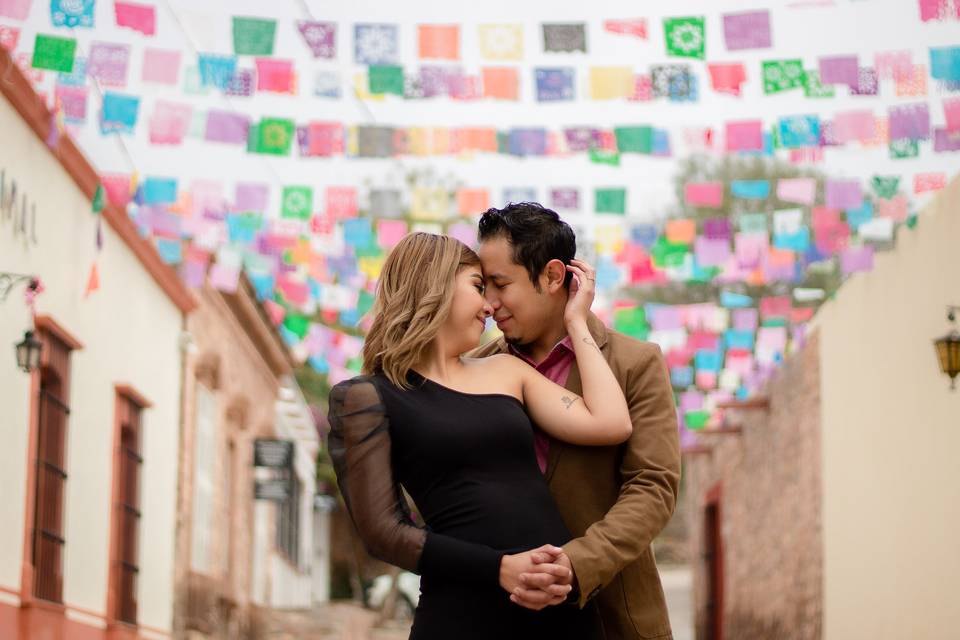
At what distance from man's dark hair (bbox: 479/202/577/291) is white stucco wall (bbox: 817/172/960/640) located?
690cm

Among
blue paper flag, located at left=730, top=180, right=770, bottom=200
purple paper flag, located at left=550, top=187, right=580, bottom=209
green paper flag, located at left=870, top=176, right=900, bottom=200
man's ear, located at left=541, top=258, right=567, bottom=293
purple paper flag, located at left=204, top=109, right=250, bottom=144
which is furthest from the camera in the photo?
purple paper flag, located at left=550, top=187, right=580, bottom=209

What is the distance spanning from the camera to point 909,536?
11.7m

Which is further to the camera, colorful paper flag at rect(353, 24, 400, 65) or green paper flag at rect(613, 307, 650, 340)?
green paper flag at rect(613, 307, 650, 340)

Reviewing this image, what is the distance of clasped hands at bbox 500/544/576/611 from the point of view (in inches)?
138

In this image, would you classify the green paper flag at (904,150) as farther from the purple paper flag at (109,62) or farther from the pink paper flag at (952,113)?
the purple paper flag at (109,62)

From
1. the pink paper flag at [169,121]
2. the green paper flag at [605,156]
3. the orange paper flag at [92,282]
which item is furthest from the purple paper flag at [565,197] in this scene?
the orange paper flag at [92,282]

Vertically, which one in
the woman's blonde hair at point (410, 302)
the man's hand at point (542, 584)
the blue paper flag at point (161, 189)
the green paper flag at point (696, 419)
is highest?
the blue paper flag at point (161, 189)

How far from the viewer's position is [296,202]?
12914mm

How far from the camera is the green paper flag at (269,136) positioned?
11766 mm

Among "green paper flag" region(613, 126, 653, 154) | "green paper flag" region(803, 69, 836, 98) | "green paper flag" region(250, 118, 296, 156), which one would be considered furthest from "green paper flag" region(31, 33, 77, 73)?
"green paper flag" region(803, 69, 836, 98)

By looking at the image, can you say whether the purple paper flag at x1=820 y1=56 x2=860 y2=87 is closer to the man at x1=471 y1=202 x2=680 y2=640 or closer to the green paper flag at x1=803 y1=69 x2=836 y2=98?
the green paper flag at x1=803 y1=69 x2=836 y2=98

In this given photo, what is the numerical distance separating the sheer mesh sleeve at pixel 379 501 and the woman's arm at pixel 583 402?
388mm

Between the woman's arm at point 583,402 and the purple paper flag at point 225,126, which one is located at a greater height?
the purple paper flag at point 225,126

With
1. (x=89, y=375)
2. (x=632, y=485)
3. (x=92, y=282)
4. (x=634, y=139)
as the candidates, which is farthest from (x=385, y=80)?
(x=632, y=485)
